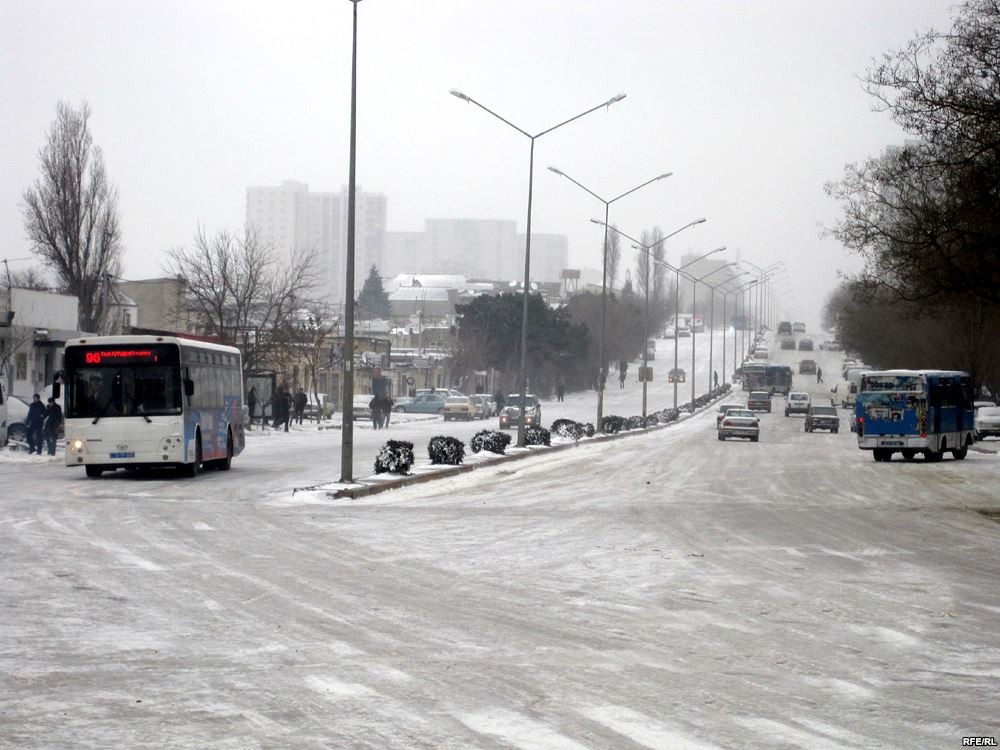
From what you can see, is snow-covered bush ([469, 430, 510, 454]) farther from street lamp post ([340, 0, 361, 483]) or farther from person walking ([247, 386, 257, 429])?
person walking ([247, 386, 257, 429])

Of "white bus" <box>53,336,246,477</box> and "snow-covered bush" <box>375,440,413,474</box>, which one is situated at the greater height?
"white bus" <box>53,336,246,477</box>

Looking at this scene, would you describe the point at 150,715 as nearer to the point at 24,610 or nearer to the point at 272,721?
the point at 272,721

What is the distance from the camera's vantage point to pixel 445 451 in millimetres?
32938

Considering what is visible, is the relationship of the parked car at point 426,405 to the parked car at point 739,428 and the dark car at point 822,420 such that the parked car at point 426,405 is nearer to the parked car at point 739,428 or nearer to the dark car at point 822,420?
the dark car at point 822,420

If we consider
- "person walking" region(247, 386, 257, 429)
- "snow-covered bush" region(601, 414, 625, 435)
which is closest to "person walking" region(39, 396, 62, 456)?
"person walking" region(247, 386, 257, 429)

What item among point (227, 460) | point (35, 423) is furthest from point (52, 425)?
point (227, 460)

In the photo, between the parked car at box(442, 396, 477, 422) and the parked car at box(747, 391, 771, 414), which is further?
the parked car at box(747, 391, 771, 414)

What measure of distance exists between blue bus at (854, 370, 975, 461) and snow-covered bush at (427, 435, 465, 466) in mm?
14386

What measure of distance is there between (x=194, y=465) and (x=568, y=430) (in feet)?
82.3

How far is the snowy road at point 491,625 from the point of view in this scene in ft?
24.7

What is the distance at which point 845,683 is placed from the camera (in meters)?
8.77

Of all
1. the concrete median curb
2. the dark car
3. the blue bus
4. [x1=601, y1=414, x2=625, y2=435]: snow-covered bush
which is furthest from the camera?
the dark car

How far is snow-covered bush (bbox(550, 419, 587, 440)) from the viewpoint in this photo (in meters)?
52.9

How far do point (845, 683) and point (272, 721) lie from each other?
3.58 meters
